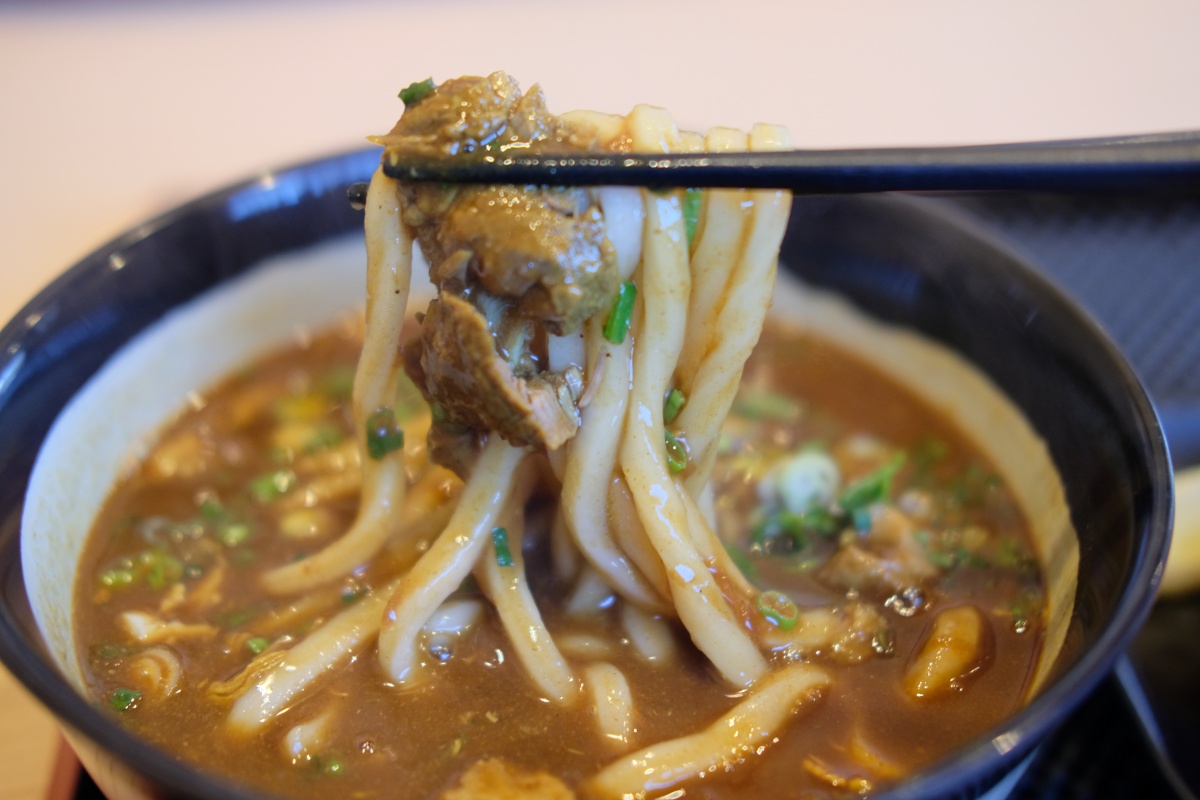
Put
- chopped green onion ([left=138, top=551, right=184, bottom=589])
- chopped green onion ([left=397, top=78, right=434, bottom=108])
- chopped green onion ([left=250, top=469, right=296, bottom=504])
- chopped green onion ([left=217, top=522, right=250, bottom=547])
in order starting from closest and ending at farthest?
chopped green onion ([left=397, top=78, right=434, bottom=108]) < chopped green onion ([left=138, top=551, right=184, bottom=589]) < chopped green onion ([left=217, top=522, right=250, bottom=547]) < chopped green onion ([left=250, top=469, right=296, bottom=504])

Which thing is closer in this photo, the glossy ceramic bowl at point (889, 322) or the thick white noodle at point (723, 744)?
the glossy ceramic bowl at point (889, 322)

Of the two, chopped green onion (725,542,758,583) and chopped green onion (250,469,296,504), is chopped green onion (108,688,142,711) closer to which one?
chopped green onion (250,469,296,504)

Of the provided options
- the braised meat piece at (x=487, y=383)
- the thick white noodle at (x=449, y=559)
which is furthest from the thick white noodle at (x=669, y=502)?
the thick white noodle at (x=449, y=559)

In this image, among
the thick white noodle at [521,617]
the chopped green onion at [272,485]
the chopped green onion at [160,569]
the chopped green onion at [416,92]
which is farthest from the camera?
the chopped green onion at [272,485]

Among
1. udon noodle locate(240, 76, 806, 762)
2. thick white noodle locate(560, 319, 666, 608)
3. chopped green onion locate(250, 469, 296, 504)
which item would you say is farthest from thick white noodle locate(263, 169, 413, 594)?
thick white noodle locate(560, 319, 666, 608)

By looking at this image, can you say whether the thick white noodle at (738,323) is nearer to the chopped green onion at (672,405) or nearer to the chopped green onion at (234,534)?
the chopped green onion at (672,405)

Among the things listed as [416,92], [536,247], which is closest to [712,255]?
[536,247]

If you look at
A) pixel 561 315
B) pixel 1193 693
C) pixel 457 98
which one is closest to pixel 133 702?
pixel 561 315
